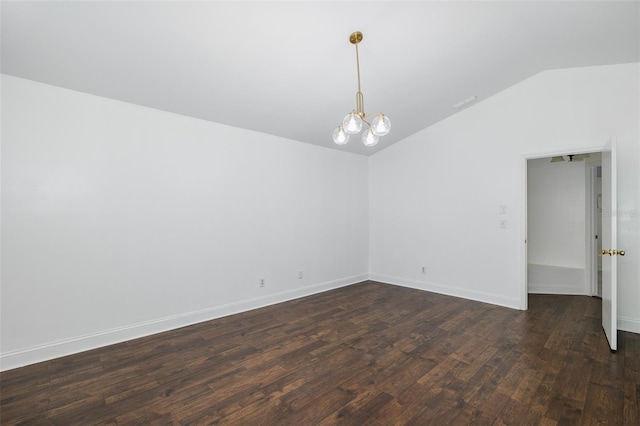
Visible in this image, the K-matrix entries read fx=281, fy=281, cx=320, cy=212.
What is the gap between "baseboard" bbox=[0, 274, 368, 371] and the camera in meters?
2.46

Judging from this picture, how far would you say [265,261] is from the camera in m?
4.11

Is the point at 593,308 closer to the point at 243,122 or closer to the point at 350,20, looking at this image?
the point at 350,20

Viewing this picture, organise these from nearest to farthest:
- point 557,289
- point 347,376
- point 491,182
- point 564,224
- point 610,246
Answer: point 347,376 < point 610,246 < point 491,182 < point 557,289 < point 564,224

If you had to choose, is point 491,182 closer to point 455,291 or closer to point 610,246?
point 610,246

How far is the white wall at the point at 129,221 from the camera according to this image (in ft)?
8.16

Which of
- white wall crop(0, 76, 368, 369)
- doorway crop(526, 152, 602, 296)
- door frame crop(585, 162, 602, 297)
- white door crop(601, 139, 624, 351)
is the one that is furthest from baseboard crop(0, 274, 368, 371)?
door frame crop(585, 162, 602, 297)

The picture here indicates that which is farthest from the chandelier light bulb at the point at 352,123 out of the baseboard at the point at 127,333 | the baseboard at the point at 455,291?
the baseboard at the point at 455,291

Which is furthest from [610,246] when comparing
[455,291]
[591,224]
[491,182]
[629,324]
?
[591,224]

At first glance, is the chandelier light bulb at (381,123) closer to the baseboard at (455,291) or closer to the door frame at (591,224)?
the baseboard at (455,291)

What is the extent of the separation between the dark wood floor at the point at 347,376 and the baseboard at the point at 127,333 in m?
0.09

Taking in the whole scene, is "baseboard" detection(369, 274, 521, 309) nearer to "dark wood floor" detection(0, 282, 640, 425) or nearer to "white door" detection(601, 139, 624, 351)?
"dark wood floor" detection(0, 282, 640, 425)

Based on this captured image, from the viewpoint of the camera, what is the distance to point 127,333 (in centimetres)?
297

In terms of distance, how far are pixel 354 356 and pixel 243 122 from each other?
10.1 feet

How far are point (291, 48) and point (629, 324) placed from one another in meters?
4.70
